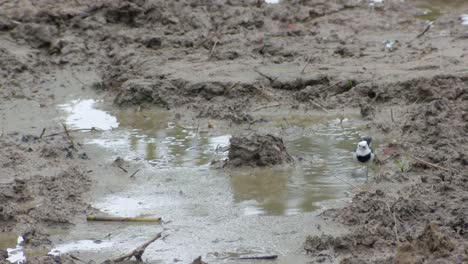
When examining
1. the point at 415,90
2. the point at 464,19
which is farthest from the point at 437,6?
the point at 415,90

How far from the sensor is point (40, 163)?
6.99 meters

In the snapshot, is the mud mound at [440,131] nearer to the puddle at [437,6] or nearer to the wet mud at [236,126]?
the wet mud at [236,126]

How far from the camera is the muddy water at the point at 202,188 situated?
5410 mm

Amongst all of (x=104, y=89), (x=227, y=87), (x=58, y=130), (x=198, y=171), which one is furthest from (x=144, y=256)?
(x=104, y=89)

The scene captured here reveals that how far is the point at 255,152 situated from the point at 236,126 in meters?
1.19

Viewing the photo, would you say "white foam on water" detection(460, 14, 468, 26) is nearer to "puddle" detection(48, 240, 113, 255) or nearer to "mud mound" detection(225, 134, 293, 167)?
"mud mound" detection(225, 134, 293, 167)

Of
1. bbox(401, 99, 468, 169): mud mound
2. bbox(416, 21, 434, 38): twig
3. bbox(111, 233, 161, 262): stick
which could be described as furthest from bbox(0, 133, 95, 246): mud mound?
bbox(416, 21, 434, 38): twig

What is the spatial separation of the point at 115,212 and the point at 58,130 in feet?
7.11

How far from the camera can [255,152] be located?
6.76 m

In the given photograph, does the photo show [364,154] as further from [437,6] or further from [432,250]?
[437,6]

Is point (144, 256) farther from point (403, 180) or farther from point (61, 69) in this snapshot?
point (61, 69)

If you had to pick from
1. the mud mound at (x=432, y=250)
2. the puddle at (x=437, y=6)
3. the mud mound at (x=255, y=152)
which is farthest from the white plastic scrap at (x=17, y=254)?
the puddle at (x=437, y=6)

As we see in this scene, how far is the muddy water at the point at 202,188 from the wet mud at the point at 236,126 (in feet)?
0.06

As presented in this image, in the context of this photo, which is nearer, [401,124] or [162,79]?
[401,124]
